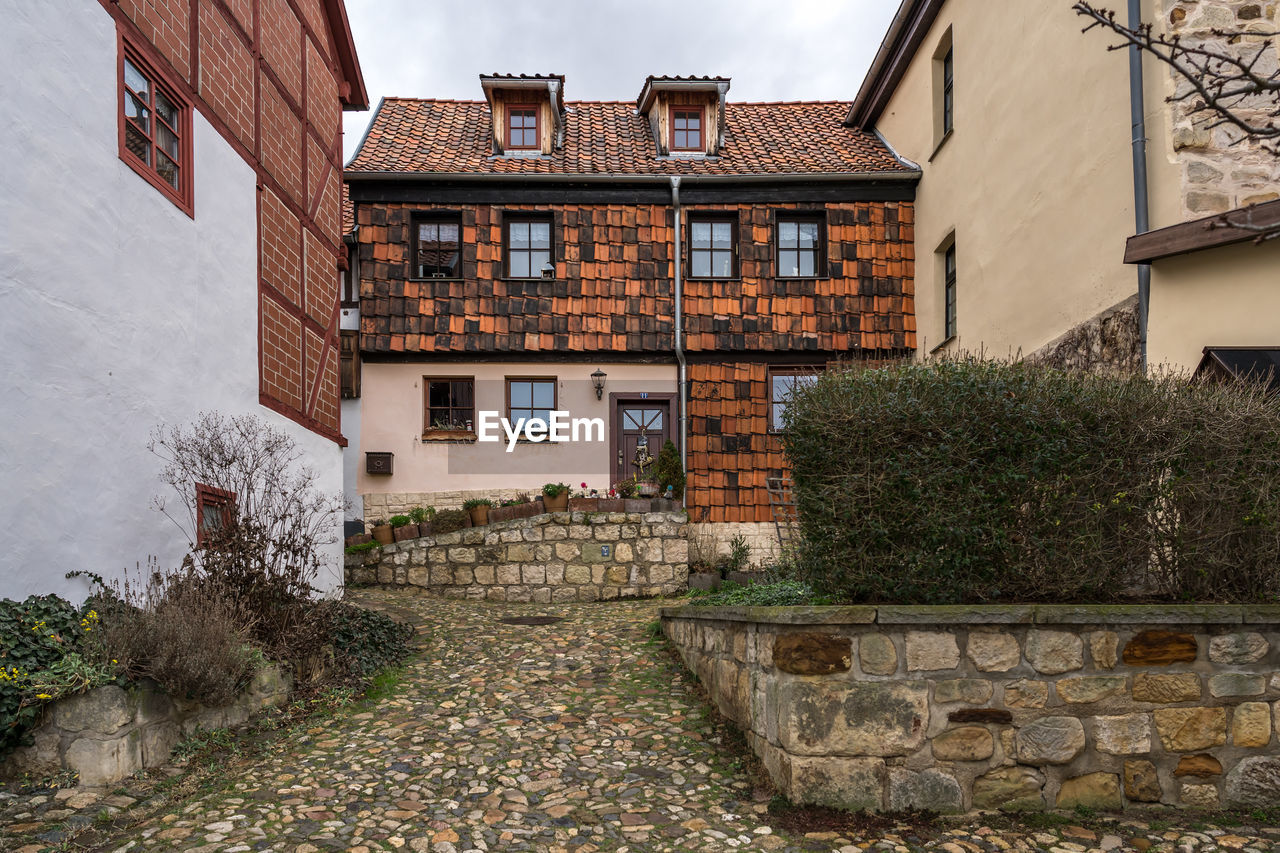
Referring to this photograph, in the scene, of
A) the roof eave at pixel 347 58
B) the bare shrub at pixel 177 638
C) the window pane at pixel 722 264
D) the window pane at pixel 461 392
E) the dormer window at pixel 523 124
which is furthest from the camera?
the dormer window at pixel 523 124

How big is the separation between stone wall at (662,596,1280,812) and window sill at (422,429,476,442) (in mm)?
9773

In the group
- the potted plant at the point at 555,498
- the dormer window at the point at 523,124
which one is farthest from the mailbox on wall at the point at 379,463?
the dormer window at the point at 523,124

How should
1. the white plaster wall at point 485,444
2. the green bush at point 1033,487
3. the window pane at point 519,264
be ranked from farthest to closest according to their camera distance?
1. the window pane at point 519,264
2. the white plaster wall at point 485,444
3. the green bush at point 1033,487

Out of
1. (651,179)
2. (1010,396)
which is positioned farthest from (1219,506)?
(651,179)

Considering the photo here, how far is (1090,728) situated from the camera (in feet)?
15.2

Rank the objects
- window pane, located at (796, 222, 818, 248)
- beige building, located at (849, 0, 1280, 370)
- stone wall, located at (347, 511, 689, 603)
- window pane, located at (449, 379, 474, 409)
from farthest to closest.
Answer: window pane, located at (796, 222, 818, 248) < window pane, located at (449, 379, 474, 409) < stone wall, located at (347, 511, 689, 603) < beige building, located at (849, 0, 1280, 370)

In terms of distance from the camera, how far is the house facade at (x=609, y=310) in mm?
13836

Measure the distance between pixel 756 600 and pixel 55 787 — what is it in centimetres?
414

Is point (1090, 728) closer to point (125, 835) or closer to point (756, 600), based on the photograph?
point (756, 600)

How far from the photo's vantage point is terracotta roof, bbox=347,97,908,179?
1442cm

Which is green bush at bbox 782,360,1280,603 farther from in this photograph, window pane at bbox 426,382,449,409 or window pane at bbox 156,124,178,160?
window pane at bbox 426,382,449,409

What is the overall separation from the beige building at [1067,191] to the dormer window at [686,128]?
313 centimetres

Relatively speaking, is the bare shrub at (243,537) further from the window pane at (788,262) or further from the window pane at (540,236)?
the window pane at (788,262)

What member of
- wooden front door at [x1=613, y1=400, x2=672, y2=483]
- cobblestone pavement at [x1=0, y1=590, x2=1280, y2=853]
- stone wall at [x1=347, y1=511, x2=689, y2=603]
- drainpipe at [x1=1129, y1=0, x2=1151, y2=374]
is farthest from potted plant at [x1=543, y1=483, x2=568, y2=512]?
drainpipe at [x1=1129, y1=0, x2=1151, y2=374]
